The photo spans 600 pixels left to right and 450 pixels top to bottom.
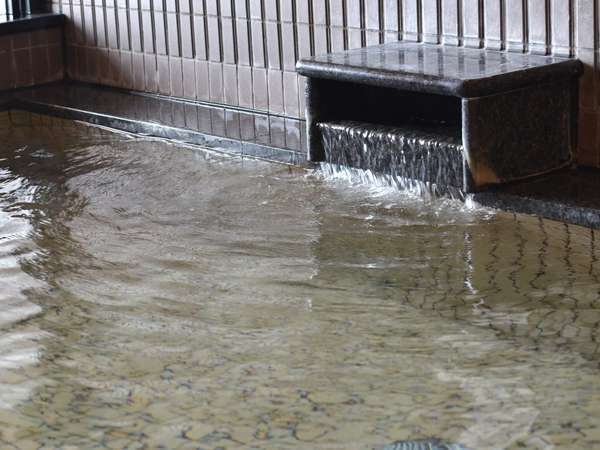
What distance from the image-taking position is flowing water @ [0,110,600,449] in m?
2.84

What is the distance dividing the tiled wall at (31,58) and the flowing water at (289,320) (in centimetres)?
275

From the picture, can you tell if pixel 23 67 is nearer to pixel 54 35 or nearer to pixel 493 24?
pixel 54 35

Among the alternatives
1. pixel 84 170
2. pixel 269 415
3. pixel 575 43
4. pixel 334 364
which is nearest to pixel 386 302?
pixel 334 364

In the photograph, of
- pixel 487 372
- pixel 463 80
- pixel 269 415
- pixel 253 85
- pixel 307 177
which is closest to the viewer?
pixel 269 415

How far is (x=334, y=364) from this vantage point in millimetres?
3203

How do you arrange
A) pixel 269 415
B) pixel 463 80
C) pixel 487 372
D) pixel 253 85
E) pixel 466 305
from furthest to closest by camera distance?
pixel 253 85 → pixel 463 80 → pixel 466 305 → pixel 487 372 → pixel 269 415

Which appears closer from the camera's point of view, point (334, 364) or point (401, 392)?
point (401, 392)

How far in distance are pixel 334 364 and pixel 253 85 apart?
378 centimetres

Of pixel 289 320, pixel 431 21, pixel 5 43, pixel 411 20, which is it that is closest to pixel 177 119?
pixel 411 20

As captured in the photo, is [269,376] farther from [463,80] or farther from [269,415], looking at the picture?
[463,80]

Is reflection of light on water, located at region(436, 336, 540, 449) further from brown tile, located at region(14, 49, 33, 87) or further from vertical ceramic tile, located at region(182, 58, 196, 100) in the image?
brown tile, located at region(14, 49, 33, 87)

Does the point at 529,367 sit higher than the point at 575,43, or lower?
lower

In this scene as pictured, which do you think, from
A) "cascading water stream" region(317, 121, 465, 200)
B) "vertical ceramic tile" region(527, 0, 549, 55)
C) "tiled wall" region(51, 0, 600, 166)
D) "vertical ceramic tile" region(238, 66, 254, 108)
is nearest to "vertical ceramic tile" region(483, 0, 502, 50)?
"tiled wall" region(51, 0, 600, 166)

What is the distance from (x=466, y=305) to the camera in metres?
3.62
